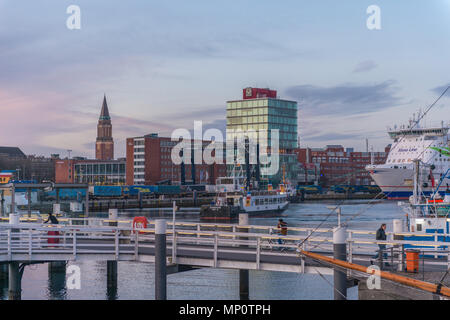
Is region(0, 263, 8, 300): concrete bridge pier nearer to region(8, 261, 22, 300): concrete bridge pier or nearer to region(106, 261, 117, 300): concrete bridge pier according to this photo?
region(106, 261, 117, 300): concrete bridge pier

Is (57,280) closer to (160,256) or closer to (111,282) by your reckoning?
(111,282)

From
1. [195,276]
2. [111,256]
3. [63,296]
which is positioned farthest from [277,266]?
[195,276]

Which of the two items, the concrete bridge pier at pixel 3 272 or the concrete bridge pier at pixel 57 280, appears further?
the concrete bridge pier at pixel 3 272

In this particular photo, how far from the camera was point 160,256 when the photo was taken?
69.5 ft

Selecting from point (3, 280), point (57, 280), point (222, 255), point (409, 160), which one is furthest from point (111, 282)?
point (409, 160)

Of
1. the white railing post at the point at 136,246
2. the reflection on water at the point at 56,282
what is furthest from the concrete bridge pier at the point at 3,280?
the white railing post at the point at 136,246

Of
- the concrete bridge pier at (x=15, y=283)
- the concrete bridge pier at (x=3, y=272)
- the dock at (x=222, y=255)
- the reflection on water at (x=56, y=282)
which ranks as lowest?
the reflection on water at (x=56, y=282)

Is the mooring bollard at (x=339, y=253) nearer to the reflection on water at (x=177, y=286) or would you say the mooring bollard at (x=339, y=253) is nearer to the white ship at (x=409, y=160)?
Answer: the reflection on water at (x=177, y=286)

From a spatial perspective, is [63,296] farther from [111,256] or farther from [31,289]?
[111,256]

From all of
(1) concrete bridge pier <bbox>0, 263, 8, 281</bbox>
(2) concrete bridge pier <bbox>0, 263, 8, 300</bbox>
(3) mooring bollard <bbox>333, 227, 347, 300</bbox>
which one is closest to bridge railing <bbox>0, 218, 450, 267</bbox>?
(3) mooring bollard <bbox>333, 227, 347, 300</bbox>

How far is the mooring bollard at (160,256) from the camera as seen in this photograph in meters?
20.9
